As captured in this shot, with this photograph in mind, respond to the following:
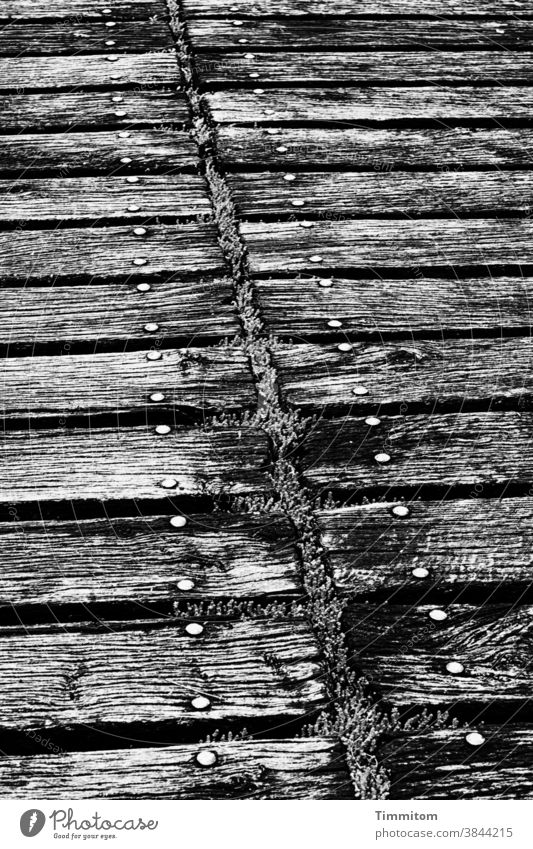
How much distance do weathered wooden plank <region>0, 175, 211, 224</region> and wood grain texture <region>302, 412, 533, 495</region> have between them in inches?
41.1

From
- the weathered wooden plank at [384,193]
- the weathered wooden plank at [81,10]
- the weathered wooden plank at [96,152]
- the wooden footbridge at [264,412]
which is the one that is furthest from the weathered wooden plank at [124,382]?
the weathered wooden plank at [81,10]

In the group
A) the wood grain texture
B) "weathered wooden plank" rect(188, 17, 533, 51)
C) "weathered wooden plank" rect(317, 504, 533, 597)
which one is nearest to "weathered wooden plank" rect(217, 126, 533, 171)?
"weathered wooden plank" rect(188, 17, 533, 51)

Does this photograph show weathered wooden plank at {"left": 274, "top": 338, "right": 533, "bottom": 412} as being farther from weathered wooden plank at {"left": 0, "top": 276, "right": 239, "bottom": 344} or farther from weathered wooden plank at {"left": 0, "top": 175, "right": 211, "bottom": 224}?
weathered wooden plank at {"left": 0, "top": 175, "right": 211, "bottom": 224}

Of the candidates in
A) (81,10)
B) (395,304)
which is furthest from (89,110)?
(395,304)

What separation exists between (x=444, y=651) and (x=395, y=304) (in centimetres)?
114

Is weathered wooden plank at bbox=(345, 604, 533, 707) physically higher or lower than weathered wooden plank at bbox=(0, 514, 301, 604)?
lower

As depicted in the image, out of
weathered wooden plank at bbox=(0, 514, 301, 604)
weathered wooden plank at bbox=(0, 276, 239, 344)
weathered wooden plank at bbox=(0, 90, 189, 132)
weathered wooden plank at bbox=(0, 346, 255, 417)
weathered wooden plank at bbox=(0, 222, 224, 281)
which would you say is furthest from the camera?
weathered wooden plank at bbox=(0, 90, 189, 132)

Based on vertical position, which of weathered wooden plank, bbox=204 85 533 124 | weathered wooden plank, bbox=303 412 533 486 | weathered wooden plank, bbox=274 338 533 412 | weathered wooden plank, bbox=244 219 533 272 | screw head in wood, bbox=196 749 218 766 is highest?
weathered wooden plank, bbox=204 85 533 124

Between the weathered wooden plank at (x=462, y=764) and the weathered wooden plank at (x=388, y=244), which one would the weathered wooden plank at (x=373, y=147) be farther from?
the weathered wooden plank at (x=462, y=764)

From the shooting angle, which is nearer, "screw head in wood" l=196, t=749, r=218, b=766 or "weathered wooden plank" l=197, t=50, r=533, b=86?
"screw head in wood" l=196, t=749, r=218, b=766

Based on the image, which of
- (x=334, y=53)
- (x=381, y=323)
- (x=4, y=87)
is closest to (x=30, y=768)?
(x=381, y=323)

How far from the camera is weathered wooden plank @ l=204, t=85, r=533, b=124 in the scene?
11.2 feet

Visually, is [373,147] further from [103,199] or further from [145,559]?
[145,559]

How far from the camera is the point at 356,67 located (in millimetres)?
3676
